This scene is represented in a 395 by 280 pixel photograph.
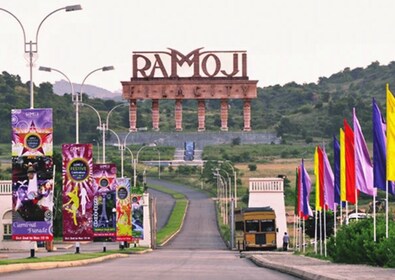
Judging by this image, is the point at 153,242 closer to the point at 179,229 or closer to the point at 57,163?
the point at 57,163

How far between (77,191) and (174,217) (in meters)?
101

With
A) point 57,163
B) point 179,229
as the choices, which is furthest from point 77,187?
point 179,229

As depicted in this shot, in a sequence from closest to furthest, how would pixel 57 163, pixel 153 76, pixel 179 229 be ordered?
1. pixel 153 76
2. pixel 57 163
3. pixel 179 229

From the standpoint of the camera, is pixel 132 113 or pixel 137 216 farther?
pixel 132 113

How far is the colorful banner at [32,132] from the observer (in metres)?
41.1

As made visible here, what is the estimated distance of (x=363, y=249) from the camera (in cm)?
3794

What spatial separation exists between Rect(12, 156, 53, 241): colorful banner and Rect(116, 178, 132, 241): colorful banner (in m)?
24.5

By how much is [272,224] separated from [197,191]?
103133mm

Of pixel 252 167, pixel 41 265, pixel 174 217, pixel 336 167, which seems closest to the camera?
pixel 41 265

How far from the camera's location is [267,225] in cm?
8588

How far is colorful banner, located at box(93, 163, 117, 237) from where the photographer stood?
60.8 m

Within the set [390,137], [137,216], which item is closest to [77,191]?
[390,137]

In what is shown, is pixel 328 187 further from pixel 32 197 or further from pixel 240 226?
pixel 240 226

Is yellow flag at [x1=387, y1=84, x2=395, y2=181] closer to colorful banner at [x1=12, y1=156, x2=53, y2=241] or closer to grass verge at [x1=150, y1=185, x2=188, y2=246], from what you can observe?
colorful banner at [x1=12, y1=156, x2=53, y2=241]
